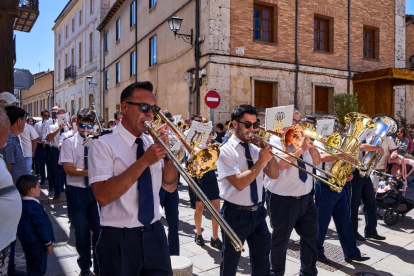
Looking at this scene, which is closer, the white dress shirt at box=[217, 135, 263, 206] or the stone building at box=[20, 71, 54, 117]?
the white dress shirt at box=[217, 135, 263, 206]

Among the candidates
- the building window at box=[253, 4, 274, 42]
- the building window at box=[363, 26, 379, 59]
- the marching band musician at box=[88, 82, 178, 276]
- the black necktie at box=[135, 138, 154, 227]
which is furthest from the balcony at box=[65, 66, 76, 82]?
the black necktie at box=[135, 138, 154, 227]

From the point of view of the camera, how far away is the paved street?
4.53 m

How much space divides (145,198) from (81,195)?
208 cm

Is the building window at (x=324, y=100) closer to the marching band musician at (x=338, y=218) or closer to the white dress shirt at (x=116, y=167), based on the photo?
the marching band musician at (x=338, y=218)

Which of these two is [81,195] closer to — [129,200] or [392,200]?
[129,200]

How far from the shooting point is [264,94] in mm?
14383

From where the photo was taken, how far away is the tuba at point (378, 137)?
5.62 meters

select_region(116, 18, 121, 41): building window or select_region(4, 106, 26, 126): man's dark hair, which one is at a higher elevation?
select_region(116, 18, 121, 41): building window

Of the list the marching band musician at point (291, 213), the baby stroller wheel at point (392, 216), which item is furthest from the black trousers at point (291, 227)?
the baby stroller wheel at point (392, 216)

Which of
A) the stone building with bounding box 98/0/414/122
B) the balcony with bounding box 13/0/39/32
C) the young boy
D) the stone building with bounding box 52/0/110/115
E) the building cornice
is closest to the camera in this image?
the young boy

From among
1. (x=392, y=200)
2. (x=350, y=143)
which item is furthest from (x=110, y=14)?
(x=350, y=143)

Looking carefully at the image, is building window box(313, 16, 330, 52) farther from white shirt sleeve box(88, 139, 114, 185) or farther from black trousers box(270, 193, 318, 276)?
white shirt sleeve box(88, 139, 114, 185)

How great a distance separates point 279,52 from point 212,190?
10140 millimetres

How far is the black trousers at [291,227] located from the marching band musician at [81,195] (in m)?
1.96
